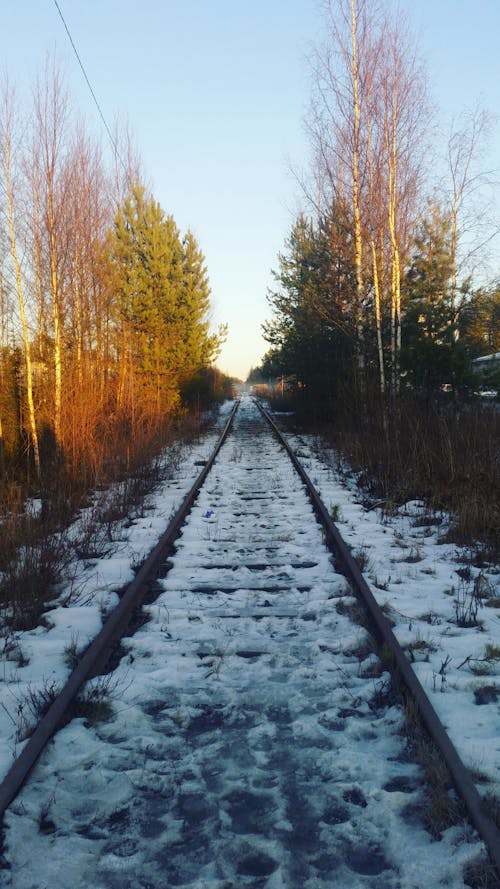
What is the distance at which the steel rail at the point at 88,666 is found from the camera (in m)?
2.33

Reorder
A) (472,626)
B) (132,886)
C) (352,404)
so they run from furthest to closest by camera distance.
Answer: (352,404)
(472,626)
(132,886)

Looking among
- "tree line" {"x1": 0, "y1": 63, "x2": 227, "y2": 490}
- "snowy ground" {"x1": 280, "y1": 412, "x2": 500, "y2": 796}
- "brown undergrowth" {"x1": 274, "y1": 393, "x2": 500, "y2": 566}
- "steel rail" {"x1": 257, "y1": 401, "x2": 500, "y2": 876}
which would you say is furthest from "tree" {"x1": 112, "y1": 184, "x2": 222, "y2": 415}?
"steel rail" {"x1": 257, "y1": 401, "x2": 500, "y2": 876}

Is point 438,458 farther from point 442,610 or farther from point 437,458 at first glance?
point 442,610

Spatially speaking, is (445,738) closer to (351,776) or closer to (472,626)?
(351,776)

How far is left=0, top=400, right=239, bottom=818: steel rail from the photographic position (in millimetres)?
2334

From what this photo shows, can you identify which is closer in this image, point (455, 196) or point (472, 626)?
point (472, 626)

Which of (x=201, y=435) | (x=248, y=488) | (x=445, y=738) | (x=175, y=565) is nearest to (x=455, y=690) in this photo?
(x=445, y=738)

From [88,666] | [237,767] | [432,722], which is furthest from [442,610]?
[88,666]

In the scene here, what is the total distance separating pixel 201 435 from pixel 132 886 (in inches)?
740

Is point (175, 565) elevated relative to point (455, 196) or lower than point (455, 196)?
lower

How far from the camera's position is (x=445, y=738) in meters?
2.53

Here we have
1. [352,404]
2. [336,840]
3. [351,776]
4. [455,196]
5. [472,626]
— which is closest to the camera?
[336,840]

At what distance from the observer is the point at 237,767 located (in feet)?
8.43

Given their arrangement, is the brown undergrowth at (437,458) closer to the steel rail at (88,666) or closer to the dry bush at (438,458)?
the dry bush at (438,458)
